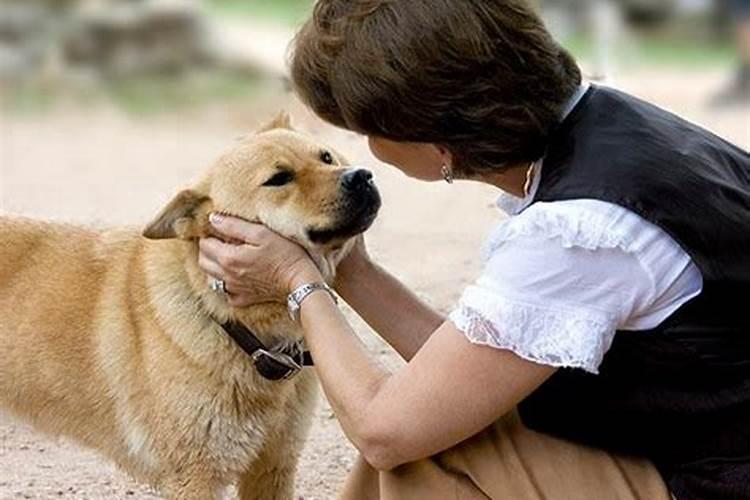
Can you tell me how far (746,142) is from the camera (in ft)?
30.9

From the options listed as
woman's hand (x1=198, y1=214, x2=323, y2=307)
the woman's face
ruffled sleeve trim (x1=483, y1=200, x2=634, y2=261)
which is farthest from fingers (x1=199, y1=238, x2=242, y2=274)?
ruffled sleeve trim (x1=483, y1=200, x2=634, y2=261)

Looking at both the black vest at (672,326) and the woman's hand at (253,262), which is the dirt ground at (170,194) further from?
the black vest at (672,326)

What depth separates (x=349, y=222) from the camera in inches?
123

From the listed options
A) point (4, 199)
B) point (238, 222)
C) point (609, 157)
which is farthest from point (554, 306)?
point (4, 199)

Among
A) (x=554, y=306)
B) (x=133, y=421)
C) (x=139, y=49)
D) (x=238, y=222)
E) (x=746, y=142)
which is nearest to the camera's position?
(x=554, y=306)

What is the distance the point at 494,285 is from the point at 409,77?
383 mm

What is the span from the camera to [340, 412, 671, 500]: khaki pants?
2744mm

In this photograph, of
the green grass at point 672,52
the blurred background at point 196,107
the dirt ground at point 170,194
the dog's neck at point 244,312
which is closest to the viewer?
the dog's neck at point 244,312

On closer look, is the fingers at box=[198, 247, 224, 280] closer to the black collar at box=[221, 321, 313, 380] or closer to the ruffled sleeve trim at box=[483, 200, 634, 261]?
the black collar at box=[221, 321, 313, 380]

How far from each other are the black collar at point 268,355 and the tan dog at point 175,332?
0.07ft

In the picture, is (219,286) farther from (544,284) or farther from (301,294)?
(544,284)

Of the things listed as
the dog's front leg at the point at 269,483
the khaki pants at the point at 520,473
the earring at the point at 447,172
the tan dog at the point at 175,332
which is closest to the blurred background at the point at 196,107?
the tan dog at the point at 175,332

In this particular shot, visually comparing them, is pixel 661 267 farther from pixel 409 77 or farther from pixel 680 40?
pixel 680 40

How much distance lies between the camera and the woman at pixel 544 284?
2.52 metres
